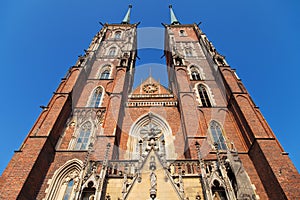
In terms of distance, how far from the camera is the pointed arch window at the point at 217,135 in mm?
12796

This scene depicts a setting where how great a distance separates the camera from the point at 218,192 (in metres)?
8.20

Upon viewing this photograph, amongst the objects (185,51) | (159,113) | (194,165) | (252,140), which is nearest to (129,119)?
(159,113)

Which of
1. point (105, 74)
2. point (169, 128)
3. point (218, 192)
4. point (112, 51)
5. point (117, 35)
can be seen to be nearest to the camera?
point (218, 192)

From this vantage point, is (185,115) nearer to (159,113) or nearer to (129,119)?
(159,113)

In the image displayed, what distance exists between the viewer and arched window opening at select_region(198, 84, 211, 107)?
16.3 m

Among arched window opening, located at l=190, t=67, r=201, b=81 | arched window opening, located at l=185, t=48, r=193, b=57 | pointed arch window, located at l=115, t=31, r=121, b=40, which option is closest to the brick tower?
arched window opening, located at l=190, t=67, r=201, b=81

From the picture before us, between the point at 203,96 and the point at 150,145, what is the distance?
8616mm

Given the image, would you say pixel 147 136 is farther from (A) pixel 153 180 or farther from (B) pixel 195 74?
(B) pixel 195 74

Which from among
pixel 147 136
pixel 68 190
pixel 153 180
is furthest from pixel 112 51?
pixel 153 180

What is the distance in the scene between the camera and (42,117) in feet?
42.8

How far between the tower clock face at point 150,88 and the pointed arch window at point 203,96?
4028 millimetres

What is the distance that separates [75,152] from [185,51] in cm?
1743

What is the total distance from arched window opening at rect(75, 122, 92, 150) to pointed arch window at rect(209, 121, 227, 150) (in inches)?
305

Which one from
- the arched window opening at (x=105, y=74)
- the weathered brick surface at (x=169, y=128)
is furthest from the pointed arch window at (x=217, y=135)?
the arched window opening at (x=105, y=74)
